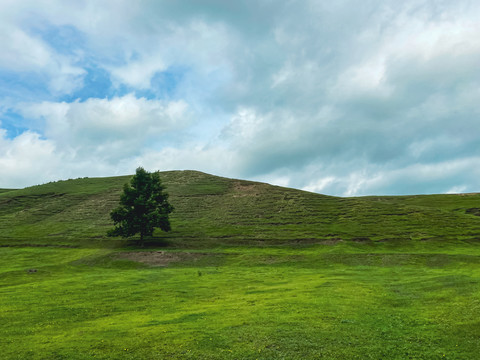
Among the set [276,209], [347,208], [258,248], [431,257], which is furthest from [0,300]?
[347,208]

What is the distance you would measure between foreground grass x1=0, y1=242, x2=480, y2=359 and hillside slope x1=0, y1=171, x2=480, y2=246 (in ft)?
76.8

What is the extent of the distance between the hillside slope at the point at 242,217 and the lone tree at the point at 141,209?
6.21m

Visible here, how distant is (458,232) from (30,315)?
8697cm

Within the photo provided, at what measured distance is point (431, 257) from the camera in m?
61.4

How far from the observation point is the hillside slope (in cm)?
8462

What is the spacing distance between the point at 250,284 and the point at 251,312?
54.8 feet

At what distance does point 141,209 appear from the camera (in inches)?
3342

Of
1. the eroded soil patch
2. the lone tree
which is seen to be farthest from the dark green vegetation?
the lone tree

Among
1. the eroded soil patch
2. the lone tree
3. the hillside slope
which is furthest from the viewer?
the hillside slope

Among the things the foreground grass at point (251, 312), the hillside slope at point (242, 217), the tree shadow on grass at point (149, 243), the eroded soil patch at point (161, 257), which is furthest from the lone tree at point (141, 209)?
the foreground grass at point (251, 312)

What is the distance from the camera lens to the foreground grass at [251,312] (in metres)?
22.0

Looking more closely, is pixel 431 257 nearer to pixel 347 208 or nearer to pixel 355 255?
pixel 355 255

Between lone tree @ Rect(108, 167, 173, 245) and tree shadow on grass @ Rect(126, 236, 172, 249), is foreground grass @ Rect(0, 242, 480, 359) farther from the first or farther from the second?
lone tree @ Rect(108, 167, 173, 245)

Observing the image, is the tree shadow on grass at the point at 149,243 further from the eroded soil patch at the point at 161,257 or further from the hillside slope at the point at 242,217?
the eroded soil patch at the point at 161,257
